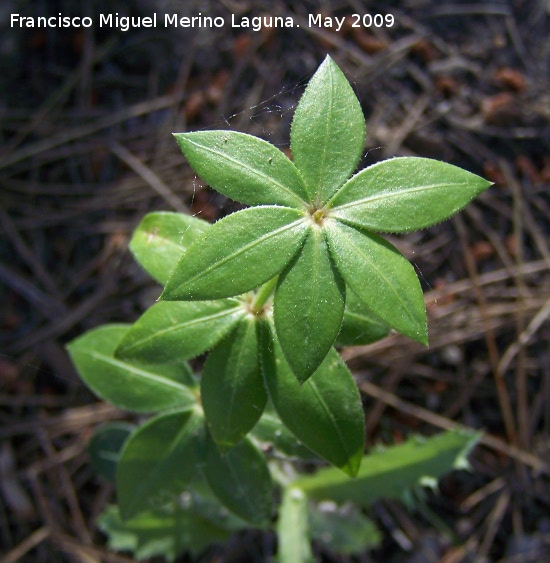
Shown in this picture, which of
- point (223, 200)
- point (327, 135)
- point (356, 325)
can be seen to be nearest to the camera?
point (327, 135)

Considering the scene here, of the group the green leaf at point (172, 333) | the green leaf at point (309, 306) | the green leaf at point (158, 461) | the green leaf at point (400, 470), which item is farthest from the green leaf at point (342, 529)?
the green leaf at point (309, 306)

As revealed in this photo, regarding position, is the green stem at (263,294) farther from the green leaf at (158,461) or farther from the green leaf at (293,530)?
the green leaf at (293,530)

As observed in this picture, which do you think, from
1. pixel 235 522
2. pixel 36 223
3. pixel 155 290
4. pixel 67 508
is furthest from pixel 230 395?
pixel 36 223

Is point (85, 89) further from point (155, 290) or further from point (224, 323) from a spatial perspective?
point (224, 323)

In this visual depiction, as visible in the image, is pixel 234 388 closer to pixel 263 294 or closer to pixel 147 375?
pixel 263 294

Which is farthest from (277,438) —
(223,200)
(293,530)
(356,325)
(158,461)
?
(223,200)
